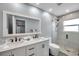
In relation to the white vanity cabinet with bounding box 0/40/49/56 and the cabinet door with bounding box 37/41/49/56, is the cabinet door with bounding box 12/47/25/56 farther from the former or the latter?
the cabinet door with bounding box 37/41/49/56

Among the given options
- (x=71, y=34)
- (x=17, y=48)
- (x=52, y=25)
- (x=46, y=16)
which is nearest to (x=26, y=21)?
(x=46, y=16)

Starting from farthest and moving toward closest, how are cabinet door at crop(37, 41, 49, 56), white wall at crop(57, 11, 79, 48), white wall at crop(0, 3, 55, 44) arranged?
white wall at crop(57, 11, 79, 48), cabinet door at crop(37, 41, 49, 56), white wall at crop(0, 3, 55, 44)

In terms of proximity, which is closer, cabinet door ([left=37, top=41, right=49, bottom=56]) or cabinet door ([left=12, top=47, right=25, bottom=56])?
cabinet door ([left=12, top=47, right=25, bottom=56])

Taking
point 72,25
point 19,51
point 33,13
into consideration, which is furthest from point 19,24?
point 72,25

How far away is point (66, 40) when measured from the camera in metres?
1.96

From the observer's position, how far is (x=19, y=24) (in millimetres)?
1379

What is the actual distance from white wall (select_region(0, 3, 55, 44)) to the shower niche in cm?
8

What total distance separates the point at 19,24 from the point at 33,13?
0.50 meters

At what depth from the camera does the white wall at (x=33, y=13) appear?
3.94 ft

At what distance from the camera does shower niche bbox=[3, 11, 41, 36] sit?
1.22 metres

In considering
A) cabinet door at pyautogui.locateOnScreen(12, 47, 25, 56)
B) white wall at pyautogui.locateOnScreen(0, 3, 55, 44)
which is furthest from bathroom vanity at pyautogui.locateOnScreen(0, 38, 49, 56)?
white wall at pyautogui.locateOnScreen(0, 3, 55, 44)

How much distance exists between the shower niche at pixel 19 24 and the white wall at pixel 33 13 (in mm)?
83

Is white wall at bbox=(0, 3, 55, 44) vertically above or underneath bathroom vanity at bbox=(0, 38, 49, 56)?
above

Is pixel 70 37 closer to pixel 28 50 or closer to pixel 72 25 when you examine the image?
pixel 72 25
